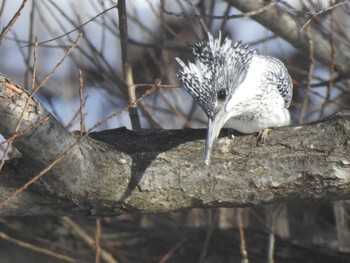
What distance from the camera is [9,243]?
4.21 m

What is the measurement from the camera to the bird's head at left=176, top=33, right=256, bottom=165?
294cm

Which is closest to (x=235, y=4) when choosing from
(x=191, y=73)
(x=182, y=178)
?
(x=191, y=73)

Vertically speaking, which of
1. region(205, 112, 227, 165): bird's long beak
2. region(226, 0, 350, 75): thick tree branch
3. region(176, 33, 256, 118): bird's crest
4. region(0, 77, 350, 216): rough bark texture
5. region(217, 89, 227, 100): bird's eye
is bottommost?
region(0, 77, 350, 216): rough bark texture

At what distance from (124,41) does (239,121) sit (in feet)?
1.93

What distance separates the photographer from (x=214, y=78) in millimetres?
2984

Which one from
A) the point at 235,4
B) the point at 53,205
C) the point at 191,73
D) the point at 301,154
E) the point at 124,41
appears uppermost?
the point at 235,4

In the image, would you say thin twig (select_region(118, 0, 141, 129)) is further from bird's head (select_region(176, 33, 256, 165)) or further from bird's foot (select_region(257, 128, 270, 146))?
bird's foot (select_region(257, 128, 270, 146))

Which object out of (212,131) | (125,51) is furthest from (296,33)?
(212,131)

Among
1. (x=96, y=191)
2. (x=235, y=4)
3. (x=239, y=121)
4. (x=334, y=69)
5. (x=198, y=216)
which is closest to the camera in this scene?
(x=96, y=191)

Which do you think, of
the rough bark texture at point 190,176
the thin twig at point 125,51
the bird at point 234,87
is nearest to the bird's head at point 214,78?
the bird at point 234,87

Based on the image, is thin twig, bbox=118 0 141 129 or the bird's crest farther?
thin twig, bbox=118 0 141 129

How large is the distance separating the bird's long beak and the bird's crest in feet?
0.09

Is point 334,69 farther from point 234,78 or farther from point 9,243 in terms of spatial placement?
point 9,243

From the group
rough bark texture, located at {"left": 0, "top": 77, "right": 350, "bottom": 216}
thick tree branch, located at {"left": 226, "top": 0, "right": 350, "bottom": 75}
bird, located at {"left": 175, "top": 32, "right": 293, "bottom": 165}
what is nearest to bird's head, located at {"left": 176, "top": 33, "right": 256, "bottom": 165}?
bird, located at {"left": 175, "top": 32, "right": 293, "bottom": 165}
